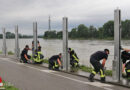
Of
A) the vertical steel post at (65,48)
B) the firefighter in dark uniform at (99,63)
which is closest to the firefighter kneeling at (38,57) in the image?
the vertical steel post at (65,48)

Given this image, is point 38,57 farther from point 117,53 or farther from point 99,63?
point 117,53

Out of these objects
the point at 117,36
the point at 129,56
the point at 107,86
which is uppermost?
the point at 117,36

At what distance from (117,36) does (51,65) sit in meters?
5.04

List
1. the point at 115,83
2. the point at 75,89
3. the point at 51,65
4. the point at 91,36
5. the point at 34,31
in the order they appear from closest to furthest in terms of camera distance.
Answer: the point at 75,89 < the point at 115,83 < the point at 51,65 < the point at 34,31 < the point at 91,36

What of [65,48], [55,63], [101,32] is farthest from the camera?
[101,32]

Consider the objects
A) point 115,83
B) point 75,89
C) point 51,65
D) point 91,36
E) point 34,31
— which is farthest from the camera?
point 91,36

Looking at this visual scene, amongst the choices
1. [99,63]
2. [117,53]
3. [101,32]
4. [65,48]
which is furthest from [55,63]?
[101,32]

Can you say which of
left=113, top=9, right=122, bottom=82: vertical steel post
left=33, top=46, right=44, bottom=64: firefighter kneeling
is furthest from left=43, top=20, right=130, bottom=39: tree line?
left=33, top=46, right=44, bottom=64: firefighter kneeling

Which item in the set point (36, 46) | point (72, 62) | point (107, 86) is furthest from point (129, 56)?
point (36, 46)

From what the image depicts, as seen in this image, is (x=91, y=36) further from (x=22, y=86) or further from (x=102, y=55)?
(x=22, y=86)

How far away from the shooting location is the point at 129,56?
351 inches

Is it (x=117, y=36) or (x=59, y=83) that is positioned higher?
(x=117, y=36)

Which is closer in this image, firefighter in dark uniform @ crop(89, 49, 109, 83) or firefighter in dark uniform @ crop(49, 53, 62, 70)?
firefighter in dark uniform @ crop(89, 49, 109, 83)

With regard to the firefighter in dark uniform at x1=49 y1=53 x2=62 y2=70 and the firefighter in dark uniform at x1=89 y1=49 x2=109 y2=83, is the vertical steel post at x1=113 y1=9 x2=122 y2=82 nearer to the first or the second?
the firefighter in dark uniform at x1=89 y1=49 x2=109 y2=83
